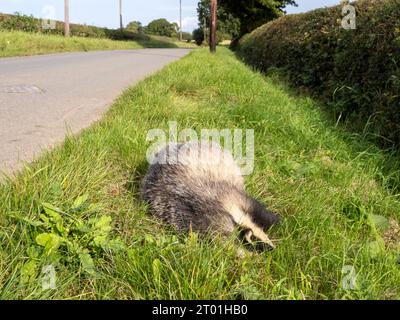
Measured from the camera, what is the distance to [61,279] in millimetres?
2002

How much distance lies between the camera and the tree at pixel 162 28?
88175mm

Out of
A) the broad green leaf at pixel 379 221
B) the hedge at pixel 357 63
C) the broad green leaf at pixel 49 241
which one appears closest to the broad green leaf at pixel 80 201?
the broad green leaf at pixel 49 241

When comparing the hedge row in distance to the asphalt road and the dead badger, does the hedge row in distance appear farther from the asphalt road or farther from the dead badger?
the dead badger

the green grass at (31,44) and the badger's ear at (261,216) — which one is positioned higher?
the green grass at (31,44)

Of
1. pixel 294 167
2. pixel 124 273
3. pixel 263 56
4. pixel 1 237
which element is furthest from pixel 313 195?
pixel 263 56

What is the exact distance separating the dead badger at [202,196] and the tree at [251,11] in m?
31.1

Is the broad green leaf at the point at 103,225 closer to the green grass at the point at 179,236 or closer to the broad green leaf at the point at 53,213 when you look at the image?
the green grass at the point at 179,236

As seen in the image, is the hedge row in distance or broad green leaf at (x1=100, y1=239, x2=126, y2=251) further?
the hedge row in distance

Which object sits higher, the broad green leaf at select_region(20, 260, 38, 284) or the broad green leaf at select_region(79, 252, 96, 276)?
the broad green leaf at select_region(20, 260, 38, 284)

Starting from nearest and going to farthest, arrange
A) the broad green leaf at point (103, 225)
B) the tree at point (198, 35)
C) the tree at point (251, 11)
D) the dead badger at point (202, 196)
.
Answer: the broad green leaf at point (103, 225)
the dead badger at point (202, 196)
the tree at point (251, 11)
the tree at point (198, 35)

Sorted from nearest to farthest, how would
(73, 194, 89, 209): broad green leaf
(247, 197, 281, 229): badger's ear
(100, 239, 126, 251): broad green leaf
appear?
(100, 239, 126, 251): broad green leaf → (73, 194, 89, 209): broad green leaf → (247, 197, 281, 229): badger's ear

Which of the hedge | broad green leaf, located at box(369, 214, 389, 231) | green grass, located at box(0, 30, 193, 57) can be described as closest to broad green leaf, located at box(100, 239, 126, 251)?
broad green leaf, located at box(369, 214, 389, 231)

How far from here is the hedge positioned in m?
4.80
